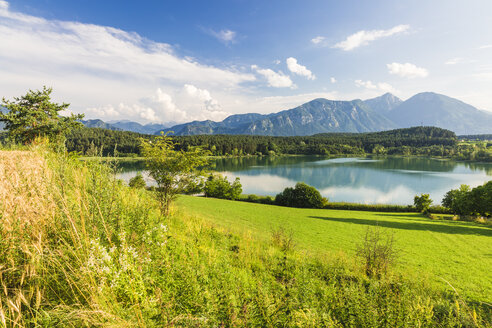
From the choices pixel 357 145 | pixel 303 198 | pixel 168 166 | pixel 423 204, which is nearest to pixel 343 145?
pixel 357 145

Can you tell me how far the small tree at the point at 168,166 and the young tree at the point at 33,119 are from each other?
26.6 ft

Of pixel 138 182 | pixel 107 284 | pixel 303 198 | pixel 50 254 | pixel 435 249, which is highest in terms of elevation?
pixel 50 254

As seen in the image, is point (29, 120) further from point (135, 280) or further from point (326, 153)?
point (326, 153)

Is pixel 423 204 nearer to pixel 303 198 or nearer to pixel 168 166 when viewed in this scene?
pixel 303 198

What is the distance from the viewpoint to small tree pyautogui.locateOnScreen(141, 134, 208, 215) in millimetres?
9828

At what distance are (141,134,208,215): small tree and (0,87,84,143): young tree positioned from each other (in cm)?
812

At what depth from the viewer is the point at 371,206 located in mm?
33375

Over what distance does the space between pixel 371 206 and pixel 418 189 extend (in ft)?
99.9

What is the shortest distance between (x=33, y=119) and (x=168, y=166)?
12344 mm

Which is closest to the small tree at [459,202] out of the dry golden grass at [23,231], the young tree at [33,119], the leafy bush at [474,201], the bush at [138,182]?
the leafy bush at [474,201]

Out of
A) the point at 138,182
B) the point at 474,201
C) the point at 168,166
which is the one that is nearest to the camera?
the point at 138,182

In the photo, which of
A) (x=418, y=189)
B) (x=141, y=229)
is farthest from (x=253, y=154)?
(x=141, y=229)

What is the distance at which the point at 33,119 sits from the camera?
1431 cm

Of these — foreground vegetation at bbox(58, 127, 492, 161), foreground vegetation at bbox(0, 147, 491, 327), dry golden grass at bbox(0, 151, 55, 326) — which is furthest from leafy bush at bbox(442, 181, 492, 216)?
foreground vegetation at bbox(58, 127, 492, 161)
